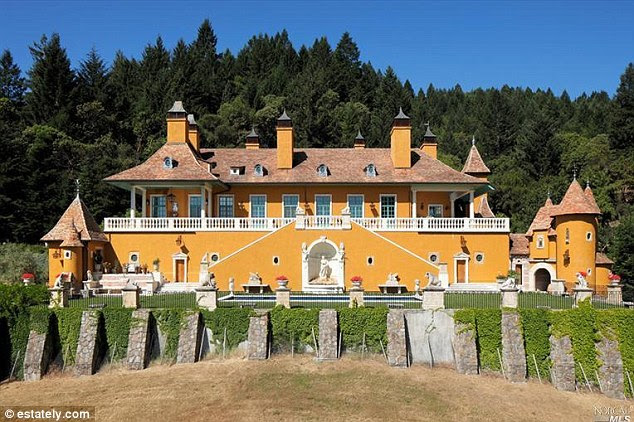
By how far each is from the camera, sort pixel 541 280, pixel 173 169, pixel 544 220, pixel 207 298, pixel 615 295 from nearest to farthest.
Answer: pixel 207 298
pixel 615 295
pixel 544 220
pixel 173 169
pixel 541 280

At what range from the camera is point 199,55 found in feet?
268

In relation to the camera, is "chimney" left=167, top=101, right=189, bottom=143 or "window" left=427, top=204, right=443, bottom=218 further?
"chimney" left=167, top=101, right=189, bottom=143

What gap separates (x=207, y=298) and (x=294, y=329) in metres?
3.90

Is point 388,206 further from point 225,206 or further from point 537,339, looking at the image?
point 537,339

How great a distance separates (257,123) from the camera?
6512cm

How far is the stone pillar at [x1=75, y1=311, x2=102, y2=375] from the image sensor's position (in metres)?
21.5

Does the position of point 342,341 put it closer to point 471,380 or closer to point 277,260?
point 471,380

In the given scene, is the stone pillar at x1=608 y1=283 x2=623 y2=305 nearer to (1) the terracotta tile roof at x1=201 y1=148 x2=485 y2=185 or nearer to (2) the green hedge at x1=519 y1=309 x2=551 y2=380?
(2) the green hedge at x1=519 y1=309 x2=551 y2=380

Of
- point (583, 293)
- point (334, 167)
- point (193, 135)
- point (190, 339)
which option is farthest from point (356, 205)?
point (190, 339)

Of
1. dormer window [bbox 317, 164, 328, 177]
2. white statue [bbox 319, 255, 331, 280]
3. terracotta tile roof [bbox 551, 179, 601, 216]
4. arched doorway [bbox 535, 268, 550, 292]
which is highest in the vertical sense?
dormer window [bbox 317, 164, 328, 177]

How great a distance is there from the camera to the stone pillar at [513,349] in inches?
834

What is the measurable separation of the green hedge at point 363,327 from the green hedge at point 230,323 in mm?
3838

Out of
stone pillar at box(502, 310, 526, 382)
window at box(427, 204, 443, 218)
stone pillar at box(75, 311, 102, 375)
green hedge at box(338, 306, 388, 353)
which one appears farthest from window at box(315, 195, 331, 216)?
stone pillar at box(75, 311, 102, 375)

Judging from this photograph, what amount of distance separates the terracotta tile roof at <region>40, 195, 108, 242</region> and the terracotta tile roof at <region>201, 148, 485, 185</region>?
8472mm
